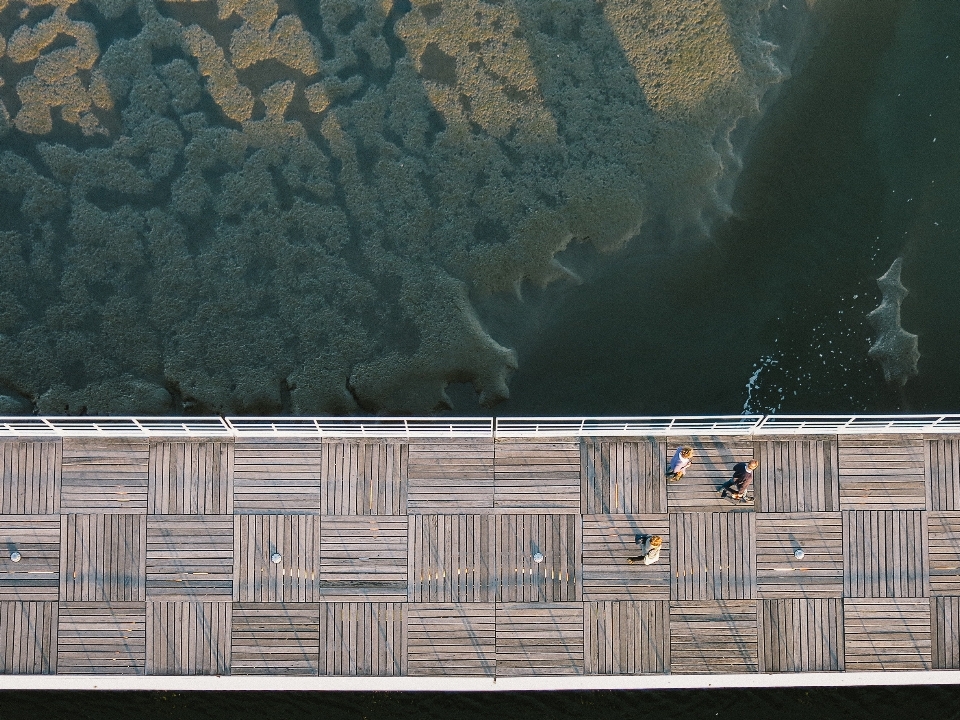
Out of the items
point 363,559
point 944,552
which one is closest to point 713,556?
point 944,552

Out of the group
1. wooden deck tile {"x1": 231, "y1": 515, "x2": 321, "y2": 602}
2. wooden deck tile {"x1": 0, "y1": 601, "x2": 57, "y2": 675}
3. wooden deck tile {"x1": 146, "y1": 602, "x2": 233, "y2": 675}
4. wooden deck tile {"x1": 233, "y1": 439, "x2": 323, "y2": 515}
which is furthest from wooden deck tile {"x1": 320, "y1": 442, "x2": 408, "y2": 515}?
wooden deck tile {"x1": 0, "y1": 601, "x2": 57, "y2": 675}

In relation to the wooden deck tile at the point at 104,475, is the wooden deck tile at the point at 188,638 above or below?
below

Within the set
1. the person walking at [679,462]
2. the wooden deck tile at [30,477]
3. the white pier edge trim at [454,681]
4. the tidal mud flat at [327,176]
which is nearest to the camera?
the person walking at [679,462]

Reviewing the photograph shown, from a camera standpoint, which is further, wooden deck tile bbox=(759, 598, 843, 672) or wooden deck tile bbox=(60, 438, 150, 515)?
wooden deck tile bbox=(60, 438, 150, 515)

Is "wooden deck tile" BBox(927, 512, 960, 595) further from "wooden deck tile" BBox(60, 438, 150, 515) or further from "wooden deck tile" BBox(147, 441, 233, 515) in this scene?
"wooden deck tile" BBox(60, 438, 150, 515)

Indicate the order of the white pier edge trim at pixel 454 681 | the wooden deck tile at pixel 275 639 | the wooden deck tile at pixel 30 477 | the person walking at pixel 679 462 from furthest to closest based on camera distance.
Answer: the wooden deck tile at pixel 30 477
the wooden deck tile at pixel 275 639
the white pier edge trim at pixel 454 681
the person walking at pixel 679 462

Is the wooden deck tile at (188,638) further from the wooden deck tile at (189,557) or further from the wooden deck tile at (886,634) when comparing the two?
the wooden deck tile at (886,634)

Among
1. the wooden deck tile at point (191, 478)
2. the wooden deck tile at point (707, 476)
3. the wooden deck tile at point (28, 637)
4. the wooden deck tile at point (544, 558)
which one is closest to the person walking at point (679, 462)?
the wooden deck tile at point (707, 476)

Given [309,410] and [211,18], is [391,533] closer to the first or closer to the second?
[309,410]
